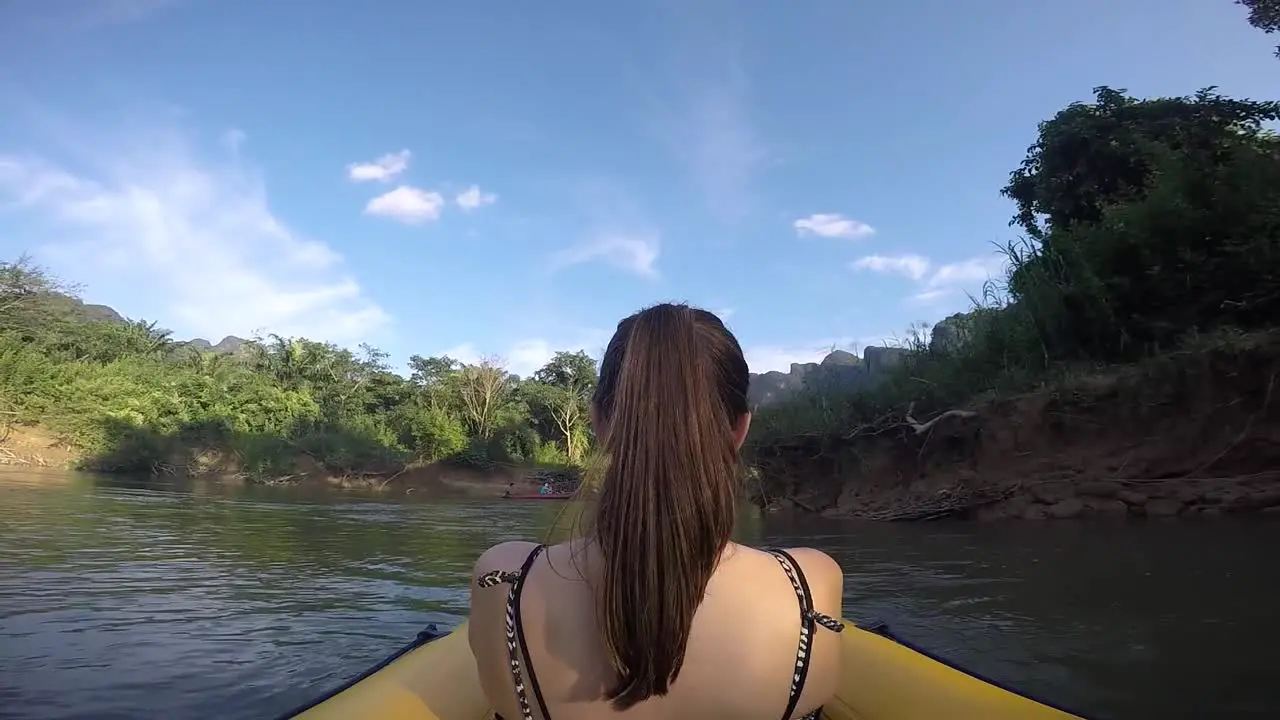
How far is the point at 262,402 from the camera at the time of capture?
1113 inches

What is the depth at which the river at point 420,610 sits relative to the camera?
103 inches

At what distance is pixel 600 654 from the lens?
110cm

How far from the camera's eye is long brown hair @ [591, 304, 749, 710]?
105cm

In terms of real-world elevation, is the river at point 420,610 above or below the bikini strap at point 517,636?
below

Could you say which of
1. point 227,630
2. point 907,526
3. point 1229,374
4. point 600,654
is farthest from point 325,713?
point 1229,374

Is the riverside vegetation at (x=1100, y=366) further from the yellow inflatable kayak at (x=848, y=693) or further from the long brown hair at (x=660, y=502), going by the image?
the long brown hair at (x=660, y=502)

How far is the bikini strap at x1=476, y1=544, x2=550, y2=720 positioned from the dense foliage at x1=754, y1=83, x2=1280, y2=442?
9.93 meters

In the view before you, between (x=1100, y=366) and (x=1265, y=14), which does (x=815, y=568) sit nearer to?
(x=1100, y=366)

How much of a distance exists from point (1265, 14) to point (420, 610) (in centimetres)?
1286

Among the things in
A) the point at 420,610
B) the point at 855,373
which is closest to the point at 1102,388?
the point at 855,373

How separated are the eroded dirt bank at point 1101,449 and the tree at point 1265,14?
5.16 metres

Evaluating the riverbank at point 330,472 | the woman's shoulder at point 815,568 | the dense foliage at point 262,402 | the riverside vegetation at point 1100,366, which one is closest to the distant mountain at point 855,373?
the riverside vegetation at point 1100,366

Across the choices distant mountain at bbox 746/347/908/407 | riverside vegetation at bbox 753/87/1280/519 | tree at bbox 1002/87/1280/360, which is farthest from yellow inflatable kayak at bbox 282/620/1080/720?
distant mountain at bbox 746/347/908/407

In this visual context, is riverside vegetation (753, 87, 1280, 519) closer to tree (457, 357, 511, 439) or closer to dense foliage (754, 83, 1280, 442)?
dense foliage (754, 83, 1280, 442)
